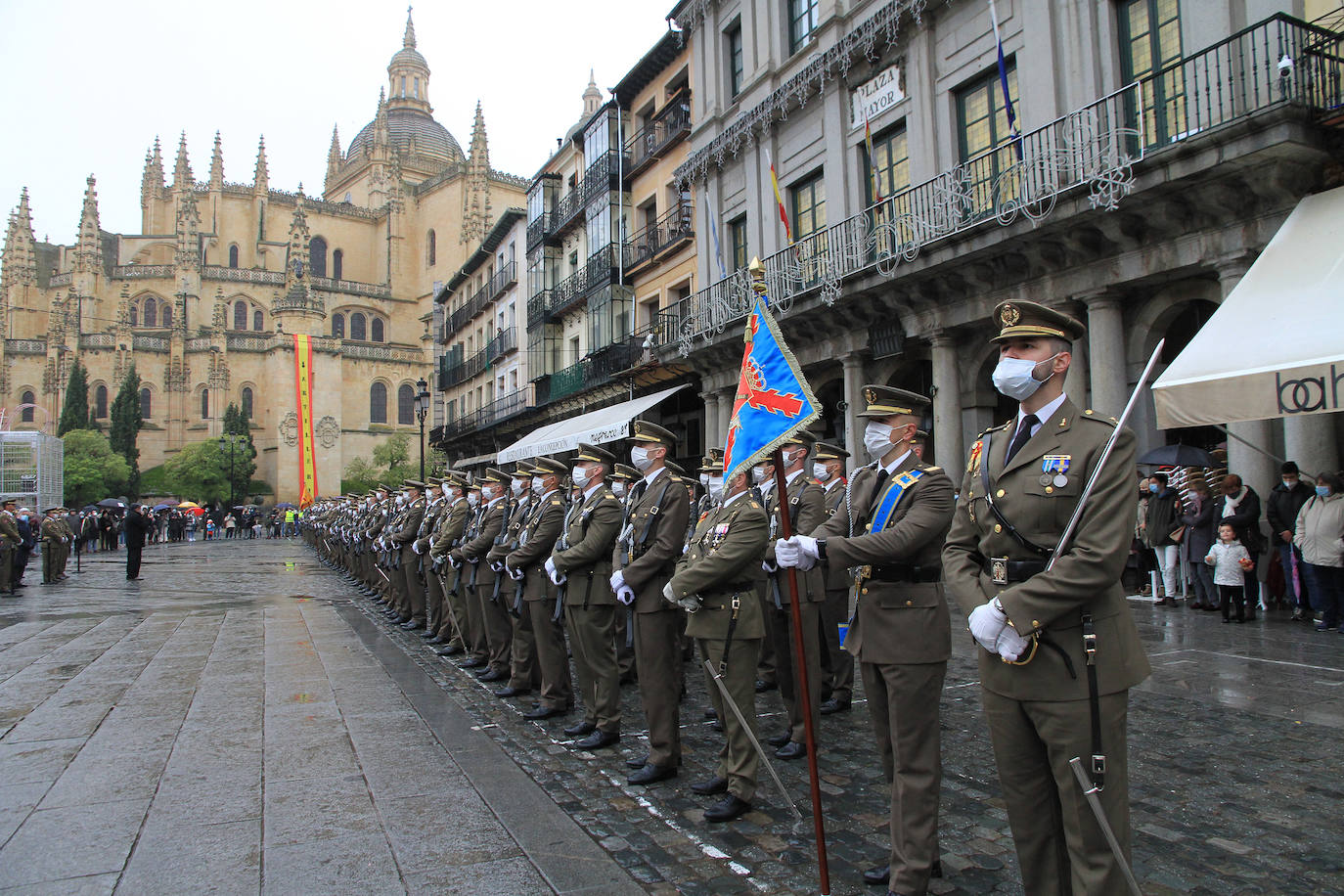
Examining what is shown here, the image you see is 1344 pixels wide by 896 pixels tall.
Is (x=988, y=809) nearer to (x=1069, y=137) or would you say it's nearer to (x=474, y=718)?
(x=474, y=718)

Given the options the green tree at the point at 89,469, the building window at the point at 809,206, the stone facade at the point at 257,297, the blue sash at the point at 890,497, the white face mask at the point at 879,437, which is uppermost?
the stone facade at the point at 257,297

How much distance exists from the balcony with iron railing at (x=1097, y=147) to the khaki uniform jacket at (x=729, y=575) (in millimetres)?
7892

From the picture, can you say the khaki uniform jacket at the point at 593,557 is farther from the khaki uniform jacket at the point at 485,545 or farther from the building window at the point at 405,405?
the building window at the point at 405,405

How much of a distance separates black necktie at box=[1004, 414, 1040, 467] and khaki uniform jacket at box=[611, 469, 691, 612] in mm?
2617

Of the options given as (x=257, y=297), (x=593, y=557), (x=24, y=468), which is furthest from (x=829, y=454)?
(x=257, y=297)

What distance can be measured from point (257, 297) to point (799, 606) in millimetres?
80719

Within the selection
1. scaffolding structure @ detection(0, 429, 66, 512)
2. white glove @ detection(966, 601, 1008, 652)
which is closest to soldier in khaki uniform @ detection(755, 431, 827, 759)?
white glove @ detection(966, 601, 1008, 652)

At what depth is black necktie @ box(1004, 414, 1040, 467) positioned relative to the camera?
3.08 meters

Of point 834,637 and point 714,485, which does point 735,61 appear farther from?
point 834,637

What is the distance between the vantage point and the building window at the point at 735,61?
2006 cm

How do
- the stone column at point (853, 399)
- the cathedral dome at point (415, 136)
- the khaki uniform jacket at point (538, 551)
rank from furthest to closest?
the cathedral dome at point (415, 136)
the stone column at point (853, 399)
the khaki uniform jacket at point (538, 551)

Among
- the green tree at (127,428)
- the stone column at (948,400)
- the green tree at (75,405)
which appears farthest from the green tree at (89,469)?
the stone column at (948,400)

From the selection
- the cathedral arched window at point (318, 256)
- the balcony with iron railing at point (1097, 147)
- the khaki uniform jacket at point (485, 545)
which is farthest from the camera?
the cathedral arched window at point (318, 256)

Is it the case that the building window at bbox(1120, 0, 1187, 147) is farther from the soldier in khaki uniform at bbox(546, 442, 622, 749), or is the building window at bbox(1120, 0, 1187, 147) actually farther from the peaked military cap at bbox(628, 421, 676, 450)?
the soldier in khaki uniform at bbox(546, 442, 622, 749)
